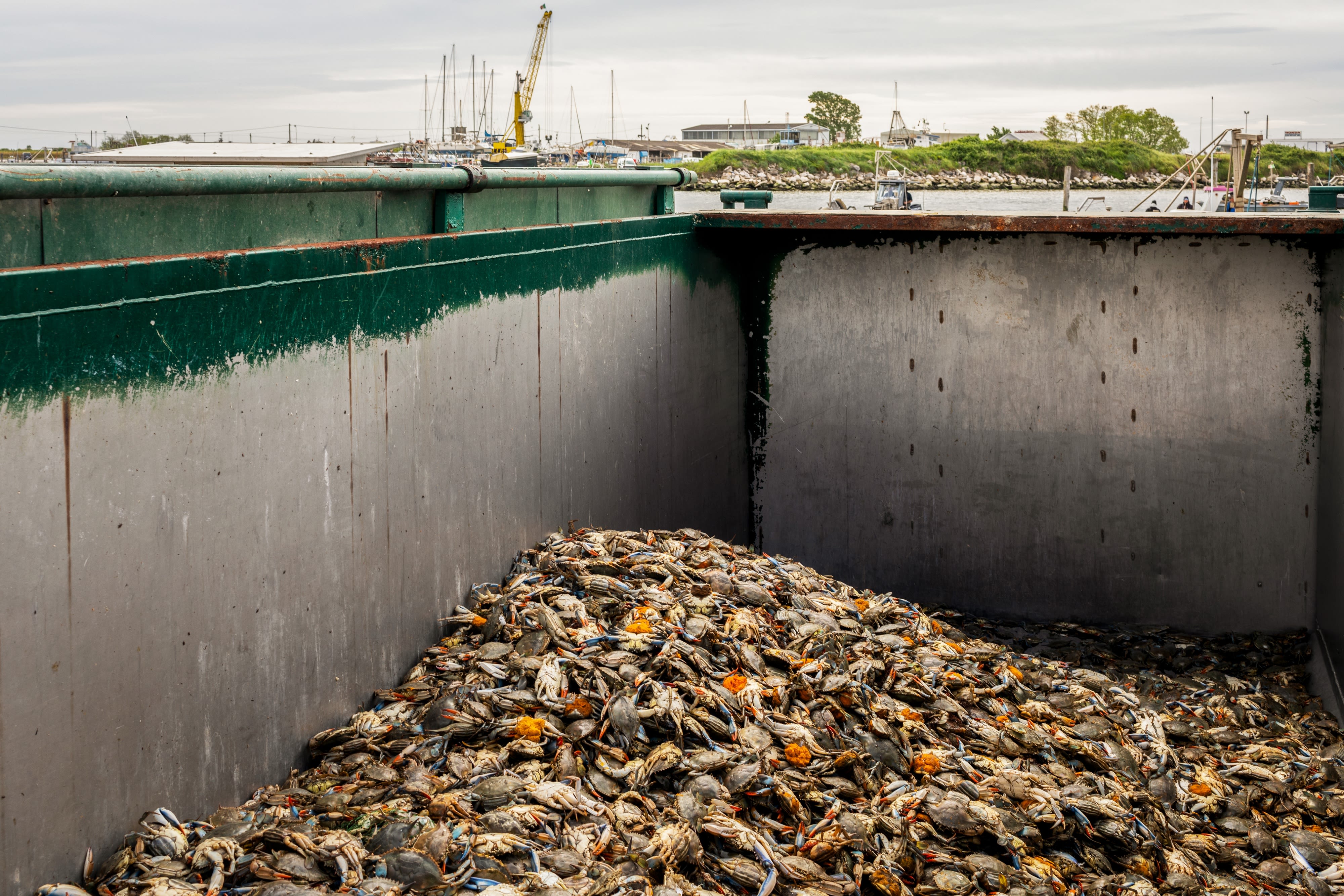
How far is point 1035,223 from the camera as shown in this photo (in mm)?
8688

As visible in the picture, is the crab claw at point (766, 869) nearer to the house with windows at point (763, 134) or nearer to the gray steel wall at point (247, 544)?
the gray steel wall at point (247, 544)

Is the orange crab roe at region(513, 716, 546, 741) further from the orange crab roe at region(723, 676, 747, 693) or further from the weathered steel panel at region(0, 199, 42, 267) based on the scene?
the weathered steel panel at region(0, 199, 42, 267)

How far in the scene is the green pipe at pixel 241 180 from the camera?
3348 millimetres

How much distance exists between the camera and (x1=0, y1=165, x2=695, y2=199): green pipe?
3.35 metres

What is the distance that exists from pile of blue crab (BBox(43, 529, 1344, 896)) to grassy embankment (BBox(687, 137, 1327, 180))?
8005cm

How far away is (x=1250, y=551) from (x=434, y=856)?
7.60 meters

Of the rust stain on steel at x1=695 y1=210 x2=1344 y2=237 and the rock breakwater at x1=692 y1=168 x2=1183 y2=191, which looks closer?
the rust stain on steel at x1=695 y1=210 x2=1344 y2=237

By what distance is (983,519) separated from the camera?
956 centimetres

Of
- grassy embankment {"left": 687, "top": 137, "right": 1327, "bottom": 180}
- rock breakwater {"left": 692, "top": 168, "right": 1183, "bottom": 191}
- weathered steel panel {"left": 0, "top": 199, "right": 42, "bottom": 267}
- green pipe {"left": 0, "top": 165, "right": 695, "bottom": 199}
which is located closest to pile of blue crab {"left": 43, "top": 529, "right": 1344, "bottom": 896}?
weathered steel panel {"left": 0, "top": 199, "right": 42, "bottom": 267}

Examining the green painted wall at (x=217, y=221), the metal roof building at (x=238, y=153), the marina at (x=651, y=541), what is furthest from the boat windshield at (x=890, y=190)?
the green painted wall at (x=217, y=221)

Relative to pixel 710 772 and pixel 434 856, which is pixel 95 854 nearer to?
pixel 434 856

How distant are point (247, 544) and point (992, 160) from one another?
94.6m

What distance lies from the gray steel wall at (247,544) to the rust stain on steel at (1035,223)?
2942 mm

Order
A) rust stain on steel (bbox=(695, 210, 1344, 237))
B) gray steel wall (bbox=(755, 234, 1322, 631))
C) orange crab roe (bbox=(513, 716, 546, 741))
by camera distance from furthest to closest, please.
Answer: gray steel wall (bbox=(755, 234, 1322, 631)) → rust stain on steel (bbox=(695, 210, 1344, 237)) → orange crab roe (bbox=(513, 716, 546, 741))
